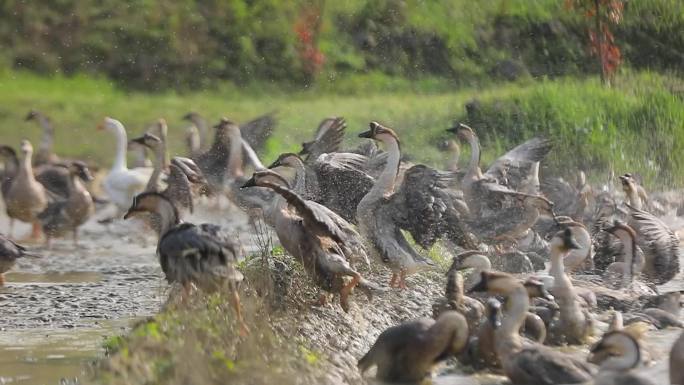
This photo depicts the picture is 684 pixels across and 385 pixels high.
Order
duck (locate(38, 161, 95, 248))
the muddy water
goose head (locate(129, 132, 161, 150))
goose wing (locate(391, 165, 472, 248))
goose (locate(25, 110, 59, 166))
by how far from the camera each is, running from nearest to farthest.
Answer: the muddy water < goose wing (locate(391, 165, 472, 248)) < duck (locate(38, 161, 95, 248)) < goose head (locate(129, 132, 161, 150)) < goose (locate(25, 110, 59, 166))

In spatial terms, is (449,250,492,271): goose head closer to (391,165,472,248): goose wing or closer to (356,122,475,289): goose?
(356,122,475,289): goose

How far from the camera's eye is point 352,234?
32.3 ft

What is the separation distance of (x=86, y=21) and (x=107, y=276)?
13659 mm

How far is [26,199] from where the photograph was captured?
15797 mm

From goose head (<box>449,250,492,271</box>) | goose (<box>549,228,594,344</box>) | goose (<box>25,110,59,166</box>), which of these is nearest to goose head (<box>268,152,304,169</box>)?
goose head (<box>449,250,492,271</box>)

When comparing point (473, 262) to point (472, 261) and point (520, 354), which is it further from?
point (520, 354)

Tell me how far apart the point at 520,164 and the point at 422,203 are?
3530mm

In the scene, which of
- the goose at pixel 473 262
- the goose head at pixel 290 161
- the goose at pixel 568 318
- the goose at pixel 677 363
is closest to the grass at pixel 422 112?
the goose head at pixel 290 161

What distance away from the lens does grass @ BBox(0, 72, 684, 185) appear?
20.4 m

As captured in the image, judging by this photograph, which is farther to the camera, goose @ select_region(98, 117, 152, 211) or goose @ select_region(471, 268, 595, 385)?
goose @ select_region(98, 117, 152, 211)

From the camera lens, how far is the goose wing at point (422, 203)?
10.8 metres

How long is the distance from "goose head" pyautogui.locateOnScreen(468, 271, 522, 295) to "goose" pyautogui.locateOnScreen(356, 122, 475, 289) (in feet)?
6.99

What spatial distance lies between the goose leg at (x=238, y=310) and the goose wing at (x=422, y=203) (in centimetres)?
337

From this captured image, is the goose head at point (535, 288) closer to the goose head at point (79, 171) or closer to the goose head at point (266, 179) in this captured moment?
the goose head at point (266, 179)
